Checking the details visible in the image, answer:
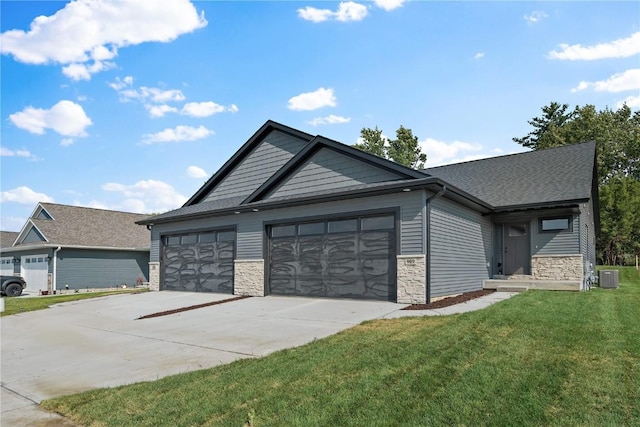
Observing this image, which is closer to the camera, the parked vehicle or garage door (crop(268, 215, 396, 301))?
garage door (crop(268, 215, 396, 301))

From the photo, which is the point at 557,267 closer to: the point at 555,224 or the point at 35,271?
the point at 555,224

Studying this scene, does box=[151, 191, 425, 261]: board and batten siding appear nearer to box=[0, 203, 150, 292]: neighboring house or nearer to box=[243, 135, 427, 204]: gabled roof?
box=[243, 135, 427, 204]: gabled roof

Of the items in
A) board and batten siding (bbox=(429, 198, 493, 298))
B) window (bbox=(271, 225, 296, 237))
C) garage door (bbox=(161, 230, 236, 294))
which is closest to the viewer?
board and batten siding (bbox=(429, 198, 493, 298))

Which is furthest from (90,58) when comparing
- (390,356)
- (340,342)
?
(390,356)

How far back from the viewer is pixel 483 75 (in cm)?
1519

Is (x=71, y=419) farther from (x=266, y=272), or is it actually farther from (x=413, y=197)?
(x=266, y=272)

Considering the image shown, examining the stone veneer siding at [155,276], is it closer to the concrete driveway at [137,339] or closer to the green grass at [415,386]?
the concrete driveway at [137,339]

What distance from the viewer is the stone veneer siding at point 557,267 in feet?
49.4

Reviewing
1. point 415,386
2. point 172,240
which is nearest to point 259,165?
point 172,240

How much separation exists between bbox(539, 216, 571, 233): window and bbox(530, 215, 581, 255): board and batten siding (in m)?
0.12

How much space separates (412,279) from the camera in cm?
1188

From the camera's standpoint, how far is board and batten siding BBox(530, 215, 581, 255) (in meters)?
15.2

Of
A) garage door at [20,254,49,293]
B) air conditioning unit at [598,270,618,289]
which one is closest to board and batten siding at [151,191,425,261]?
air conditioning unit at [598,270,618,289]

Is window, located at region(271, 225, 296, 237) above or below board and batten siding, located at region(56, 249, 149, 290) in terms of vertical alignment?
above
